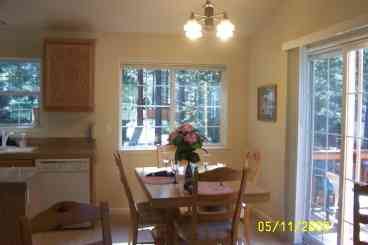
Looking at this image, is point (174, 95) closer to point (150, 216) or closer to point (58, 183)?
point (58, 183)

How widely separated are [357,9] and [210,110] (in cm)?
276

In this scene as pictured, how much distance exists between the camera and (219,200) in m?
2.77

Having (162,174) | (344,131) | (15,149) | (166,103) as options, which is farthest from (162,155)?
(344,131)

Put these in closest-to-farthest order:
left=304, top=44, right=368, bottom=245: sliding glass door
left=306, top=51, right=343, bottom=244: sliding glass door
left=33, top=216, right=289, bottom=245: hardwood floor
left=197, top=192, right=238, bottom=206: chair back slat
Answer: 1. left=197, top=192, right=238, bottom=206: chair back slat
2. left=304, top=44, right=368, bottom=245: sliding glass door
3. left=306, top=51, right=343, bottom=244: sliding glass door
4. left=33, top=216, right=289, bottom=245: hardwood floor

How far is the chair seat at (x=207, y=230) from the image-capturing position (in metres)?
2.97

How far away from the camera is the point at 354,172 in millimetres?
3439

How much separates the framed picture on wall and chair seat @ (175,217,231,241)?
1.88 meters

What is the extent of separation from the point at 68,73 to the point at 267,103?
7.88 ft

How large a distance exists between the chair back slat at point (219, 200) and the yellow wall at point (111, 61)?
101 inches

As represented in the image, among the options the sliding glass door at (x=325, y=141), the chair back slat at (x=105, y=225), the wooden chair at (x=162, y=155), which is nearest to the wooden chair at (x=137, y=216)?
the wooden chair at (x=162, y=155)

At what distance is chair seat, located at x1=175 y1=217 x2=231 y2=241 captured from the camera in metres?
2.97

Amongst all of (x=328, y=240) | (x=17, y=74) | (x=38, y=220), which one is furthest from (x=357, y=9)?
(x=17, y=74)

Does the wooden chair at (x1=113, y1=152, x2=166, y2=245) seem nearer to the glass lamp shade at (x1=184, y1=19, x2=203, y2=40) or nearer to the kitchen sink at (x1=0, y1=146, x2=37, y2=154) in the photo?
the glass lamp shade at (x1=184, y1=19, x2=203, y2=40)

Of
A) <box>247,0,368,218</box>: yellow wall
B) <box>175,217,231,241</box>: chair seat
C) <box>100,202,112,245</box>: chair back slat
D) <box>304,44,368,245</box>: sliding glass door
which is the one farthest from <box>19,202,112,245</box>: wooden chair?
<box>247,0,368,218</box>: yellow wall
